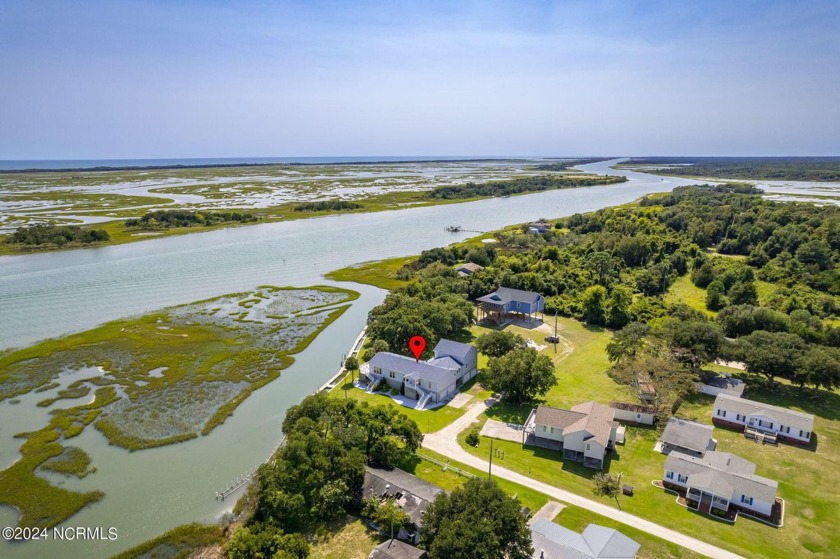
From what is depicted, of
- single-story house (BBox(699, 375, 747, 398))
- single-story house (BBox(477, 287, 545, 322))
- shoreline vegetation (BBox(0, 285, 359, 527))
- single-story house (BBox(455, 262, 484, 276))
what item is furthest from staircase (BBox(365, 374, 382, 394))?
single-story house (BBox(455, 262, 484, 276))

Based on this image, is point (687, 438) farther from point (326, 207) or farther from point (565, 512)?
point (326, 207)

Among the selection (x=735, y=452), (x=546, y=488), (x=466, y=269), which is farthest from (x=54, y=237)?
(x=735, y=452)

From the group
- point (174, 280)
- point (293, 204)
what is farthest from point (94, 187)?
point (174, 280)

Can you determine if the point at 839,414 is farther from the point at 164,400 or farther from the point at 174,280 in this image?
the point at 174,280

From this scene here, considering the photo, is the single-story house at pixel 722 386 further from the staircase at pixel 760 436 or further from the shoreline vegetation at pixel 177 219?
the shoreline vegetation at pixel 177 219

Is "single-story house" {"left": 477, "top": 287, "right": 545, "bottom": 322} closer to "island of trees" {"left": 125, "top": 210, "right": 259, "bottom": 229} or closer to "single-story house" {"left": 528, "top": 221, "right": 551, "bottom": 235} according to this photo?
"single-story house" {"left": 528, "top": 221, "right": 551, "bottom": 235}

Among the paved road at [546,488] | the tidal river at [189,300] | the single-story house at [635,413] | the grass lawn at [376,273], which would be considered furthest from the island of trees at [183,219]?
the single-story house at [635,413]

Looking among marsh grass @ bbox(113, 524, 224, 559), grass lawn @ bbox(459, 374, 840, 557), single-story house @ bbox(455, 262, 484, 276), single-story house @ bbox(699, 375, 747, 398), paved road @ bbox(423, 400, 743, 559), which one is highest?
single-story house @ bbox(455, 262, 484, 276)
